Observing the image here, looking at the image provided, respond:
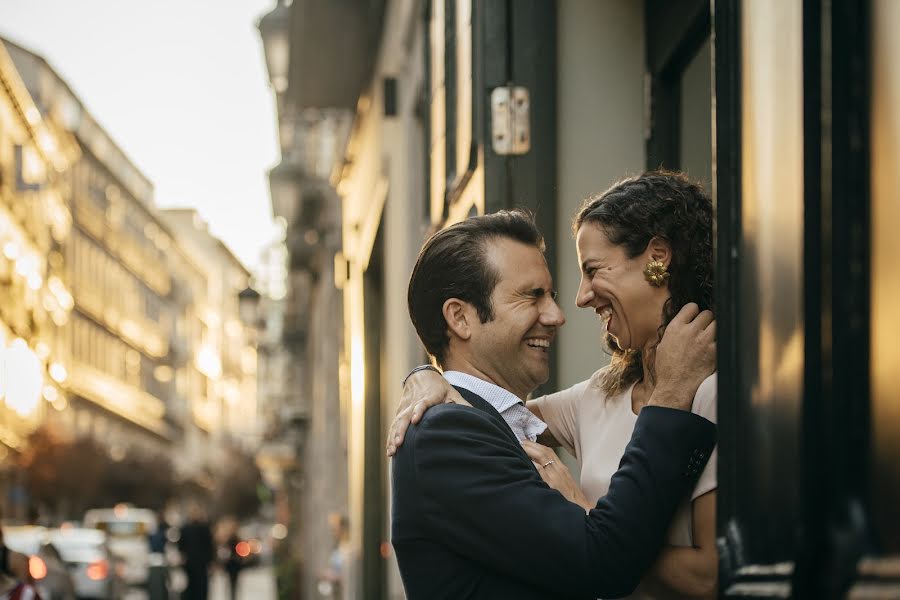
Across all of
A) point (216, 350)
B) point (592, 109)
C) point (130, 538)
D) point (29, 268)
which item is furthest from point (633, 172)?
point (216, 350)

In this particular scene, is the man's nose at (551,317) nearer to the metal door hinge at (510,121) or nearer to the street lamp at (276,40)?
the metal door hinge at (510,121)

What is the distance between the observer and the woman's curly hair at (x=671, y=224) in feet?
9.52

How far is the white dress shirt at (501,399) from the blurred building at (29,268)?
161ft

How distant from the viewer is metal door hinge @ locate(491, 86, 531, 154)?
451 centimetres

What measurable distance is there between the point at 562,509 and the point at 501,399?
462 millimetres

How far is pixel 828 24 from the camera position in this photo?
58.7 inches

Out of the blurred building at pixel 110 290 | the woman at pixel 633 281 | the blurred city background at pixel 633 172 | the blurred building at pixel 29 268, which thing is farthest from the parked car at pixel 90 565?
the blurred building at pixel 110 290

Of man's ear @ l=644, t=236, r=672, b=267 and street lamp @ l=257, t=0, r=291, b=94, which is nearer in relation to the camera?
man's ear @ l=644, t=236, r=672, b=267

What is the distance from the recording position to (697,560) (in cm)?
257

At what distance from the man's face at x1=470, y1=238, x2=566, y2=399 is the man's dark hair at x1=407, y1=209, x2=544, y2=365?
0.02 meters

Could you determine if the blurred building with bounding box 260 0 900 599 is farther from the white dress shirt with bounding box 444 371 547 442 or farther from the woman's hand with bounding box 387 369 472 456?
the woman's hand with bounding box 387 369 472 456

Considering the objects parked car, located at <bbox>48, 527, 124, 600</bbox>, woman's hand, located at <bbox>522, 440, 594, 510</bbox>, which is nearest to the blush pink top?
woman's hand, located at <bbox>522, 440, 594, 510</bbox>

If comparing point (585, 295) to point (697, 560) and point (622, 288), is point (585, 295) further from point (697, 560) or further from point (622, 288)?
point (697, 560)

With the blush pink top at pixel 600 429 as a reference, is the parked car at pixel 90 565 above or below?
below
